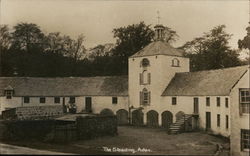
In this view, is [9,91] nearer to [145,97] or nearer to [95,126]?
[145,97]

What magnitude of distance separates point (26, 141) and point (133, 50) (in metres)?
33.1

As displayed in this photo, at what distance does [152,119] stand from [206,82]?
8.26 meters

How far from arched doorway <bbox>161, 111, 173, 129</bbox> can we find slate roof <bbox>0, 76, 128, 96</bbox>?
658 cm

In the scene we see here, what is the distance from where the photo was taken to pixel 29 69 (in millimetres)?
64312

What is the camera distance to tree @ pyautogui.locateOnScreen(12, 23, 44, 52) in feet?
192

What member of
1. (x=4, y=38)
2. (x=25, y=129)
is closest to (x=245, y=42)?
(x=25, y=129)

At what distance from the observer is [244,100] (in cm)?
2573

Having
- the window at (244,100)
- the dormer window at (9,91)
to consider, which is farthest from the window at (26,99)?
the window at (244,100)

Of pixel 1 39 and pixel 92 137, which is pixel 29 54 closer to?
pixel 1 39

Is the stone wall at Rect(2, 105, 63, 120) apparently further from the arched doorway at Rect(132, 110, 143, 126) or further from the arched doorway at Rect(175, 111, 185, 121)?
the arched doorway at Rect(175, 111, 185, 121)

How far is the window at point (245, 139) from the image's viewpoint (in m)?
25.0

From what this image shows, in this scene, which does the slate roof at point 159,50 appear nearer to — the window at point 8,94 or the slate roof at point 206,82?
the slate roof at point 206,82

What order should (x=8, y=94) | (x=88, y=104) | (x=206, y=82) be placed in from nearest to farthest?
(x=206, y=82)
(x=8, y=94)
(x=88, y=104)

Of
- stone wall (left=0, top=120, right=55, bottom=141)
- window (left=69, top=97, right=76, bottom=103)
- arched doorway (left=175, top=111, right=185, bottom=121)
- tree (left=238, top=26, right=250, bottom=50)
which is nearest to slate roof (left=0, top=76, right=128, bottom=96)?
window (left=69, top=97, right=76, bottom=103)
